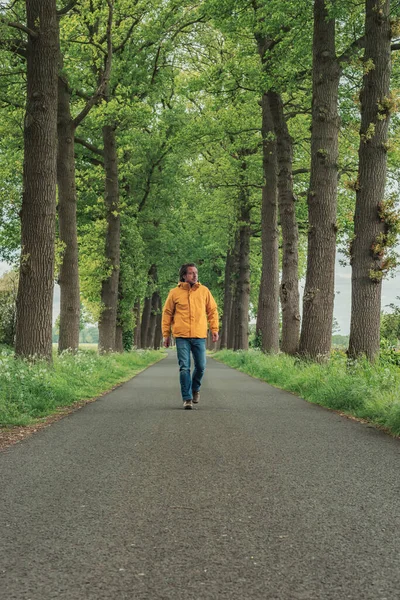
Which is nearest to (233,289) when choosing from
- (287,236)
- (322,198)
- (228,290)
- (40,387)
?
(228,290)

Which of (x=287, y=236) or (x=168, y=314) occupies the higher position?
(x=287, y=236)

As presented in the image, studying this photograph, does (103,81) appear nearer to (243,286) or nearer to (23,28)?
(23,28)

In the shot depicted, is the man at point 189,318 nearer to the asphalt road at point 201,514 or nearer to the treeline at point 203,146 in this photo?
the asphalt road at point 201,514

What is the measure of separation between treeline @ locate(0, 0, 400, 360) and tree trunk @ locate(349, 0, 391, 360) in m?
0.03

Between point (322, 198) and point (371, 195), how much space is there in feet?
8.54

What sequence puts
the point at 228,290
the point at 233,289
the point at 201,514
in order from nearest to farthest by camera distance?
1. the point at 201,514
2. the point at 233,289
3. the point at 228,290

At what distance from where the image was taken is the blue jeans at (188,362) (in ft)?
34.0

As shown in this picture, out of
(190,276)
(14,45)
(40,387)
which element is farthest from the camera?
(14,45)

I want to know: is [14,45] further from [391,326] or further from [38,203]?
[391,326]

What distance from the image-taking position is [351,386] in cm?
1034

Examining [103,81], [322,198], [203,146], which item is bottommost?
[322,198]

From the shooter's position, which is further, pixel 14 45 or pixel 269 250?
pixel 269 250

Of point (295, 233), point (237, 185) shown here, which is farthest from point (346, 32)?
point (237, 185)

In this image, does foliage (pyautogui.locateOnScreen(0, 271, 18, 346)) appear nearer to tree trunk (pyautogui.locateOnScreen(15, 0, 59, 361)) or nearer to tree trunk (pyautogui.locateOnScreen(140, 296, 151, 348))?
tree trunk (pyautogui.locateOnScreen(140, 296, 151, 348))
